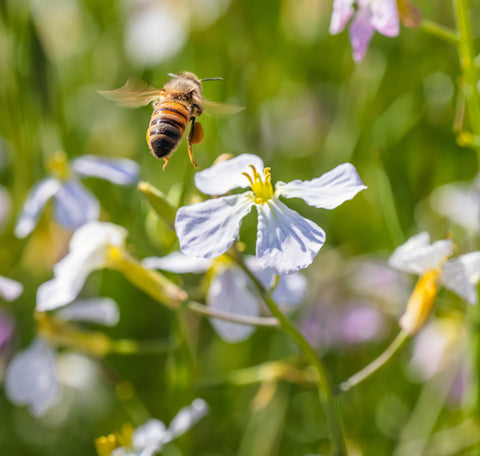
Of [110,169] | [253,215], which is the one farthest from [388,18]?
[253,215]

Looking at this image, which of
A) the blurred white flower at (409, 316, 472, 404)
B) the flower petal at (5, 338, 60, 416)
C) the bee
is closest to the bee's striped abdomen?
the bee

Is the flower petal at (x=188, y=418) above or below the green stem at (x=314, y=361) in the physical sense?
below

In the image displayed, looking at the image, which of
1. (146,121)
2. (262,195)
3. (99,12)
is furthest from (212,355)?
(99,12)

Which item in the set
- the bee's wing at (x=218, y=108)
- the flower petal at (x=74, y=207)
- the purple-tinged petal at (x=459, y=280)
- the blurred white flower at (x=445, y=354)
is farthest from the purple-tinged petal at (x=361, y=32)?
the blurred white flower at (x=445, y=354)

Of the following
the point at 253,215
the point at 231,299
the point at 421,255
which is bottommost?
the point at 253,215

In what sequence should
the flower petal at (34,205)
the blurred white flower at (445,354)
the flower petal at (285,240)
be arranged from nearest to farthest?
1. the flower petal at (285,240)
2. the flower petal at (34,205)
3. the blurred white flower at (445,354)

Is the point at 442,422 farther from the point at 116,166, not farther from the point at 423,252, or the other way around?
the point at 116,166

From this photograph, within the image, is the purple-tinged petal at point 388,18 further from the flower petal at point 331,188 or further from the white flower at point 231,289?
the white flower at point 231,289

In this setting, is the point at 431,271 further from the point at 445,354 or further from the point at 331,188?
the point at 445,354
